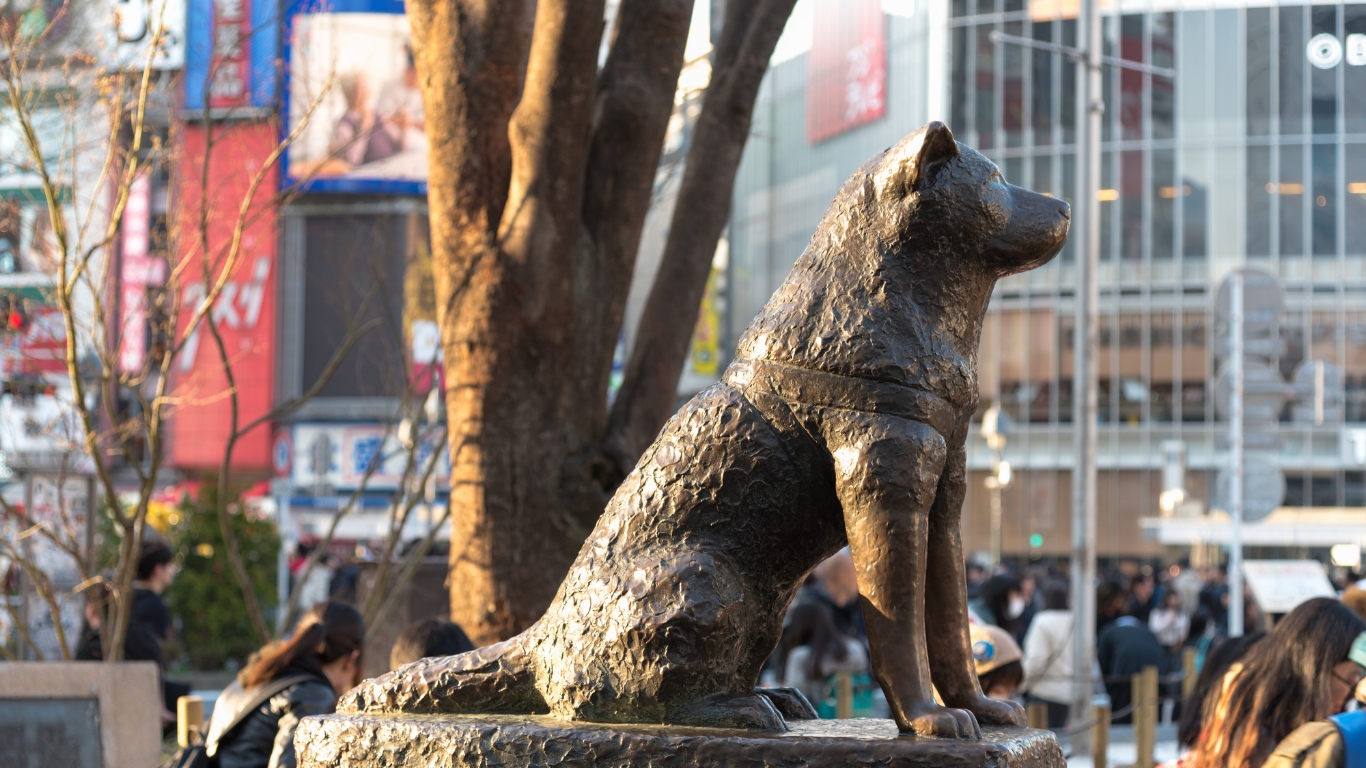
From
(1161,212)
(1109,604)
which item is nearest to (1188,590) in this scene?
(1109,604)

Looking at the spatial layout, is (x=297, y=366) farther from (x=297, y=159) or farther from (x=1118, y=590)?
(x=1118, y=590)

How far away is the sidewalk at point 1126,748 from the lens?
10148mm

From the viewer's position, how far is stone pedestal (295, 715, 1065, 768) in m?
2.14

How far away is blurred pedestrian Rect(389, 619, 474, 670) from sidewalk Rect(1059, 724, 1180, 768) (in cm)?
671

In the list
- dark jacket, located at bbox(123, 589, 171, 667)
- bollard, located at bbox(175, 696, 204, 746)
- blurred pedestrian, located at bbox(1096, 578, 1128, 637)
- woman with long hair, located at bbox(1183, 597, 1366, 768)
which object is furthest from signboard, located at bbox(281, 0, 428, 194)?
woman with long hair, located at bbox(1183, 597, 1366, 768)

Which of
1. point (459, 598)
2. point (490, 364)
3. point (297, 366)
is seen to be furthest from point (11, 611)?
point (297, 366)

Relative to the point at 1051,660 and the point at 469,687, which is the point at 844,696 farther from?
the point at 469,687

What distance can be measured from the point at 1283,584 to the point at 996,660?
5917mm

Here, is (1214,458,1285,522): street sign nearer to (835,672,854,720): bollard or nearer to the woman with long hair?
(835,672,854,720): bollard

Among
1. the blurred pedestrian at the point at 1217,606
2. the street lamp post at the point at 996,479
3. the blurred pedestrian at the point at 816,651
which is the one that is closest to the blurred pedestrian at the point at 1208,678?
the blurred pedestrian at the point at 816,651

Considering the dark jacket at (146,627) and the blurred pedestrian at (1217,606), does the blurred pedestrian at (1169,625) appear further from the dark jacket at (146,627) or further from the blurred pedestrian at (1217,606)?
the dark jacket at (146,627)

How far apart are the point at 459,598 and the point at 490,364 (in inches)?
35.4

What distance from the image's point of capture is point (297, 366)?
3319 centimetres

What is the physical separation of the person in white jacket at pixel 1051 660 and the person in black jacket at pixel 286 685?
588 centimetres
